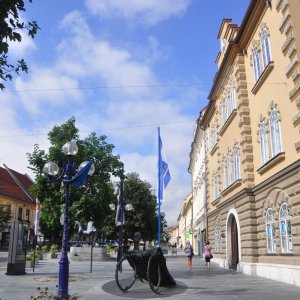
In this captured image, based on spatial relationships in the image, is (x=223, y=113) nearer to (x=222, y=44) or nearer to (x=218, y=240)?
(x=222, y=44)

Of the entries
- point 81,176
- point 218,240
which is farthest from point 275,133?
point 218,240

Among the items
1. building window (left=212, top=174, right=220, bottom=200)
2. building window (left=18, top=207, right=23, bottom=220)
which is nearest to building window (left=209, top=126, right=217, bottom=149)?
building window (left=212, top=174, right=220, bottom=200)

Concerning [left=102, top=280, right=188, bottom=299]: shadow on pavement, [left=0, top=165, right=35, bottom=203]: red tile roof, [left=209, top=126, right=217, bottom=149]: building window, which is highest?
[left=0, top=165, right=35, bottom=203]: red tile roof

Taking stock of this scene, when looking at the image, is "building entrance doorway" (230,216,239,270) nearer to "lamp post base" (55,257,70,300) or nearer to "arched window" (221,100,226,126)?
"arched window" (221,100,226,126)

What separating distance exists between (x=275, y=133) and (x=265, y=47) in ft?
13.4

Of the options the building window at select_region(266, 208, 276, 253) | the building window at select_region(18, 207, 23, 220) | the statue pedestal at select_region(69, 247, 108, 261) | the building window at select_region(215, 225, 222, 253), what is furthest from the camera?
the building window at select_region(18, 207, 23, 220)

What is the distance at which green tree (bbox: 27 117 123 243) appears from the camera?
31.5 m

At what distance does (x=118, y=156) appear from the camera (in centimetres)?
4044

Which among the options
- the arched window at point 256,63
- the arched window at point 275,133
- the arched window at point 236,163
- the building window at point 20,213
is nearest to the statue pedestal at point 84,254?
the arched window at point 236,163

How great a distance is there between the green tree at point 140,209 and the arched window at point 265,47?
35537 mm

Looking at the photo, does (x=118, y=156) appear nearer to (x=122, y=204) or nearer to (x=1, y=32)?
(x=122, y=204)

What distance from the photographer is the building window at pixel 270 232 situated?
1808cm

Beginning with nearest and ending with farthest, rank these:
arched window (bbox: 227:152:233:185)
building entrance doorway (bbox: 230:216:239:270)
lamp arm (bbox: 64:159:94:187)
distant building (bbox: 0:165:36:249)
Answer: lamp arm (bbox: 64:159:94:187) < building entrance doorway (bbox: 230:216:239:270) < arched window (bbox: 227:152:233:185) < distant building (bbox: 0:165:36:249)

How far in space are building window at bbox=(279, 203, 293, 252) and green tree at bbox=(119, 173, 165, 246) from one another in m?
36.2
